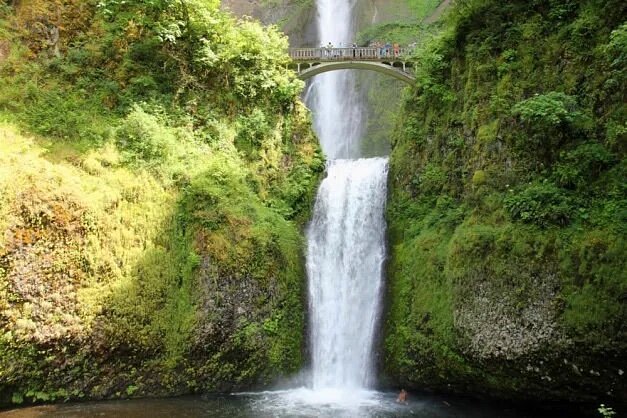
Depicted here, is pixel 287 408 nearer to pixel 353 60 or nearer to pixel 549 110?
pixel 549 110

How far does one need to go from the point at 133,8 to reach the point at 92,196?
615 centimetres

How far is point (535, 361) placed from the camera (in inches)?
364

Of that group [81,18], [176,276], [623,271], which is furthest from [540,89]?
[81,18]

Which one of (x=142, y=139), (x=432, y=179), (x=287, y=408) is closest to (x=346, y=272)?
(x=432, y=179)

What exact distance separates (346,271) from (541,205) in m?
5.77

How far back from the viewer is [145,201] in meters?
11.9

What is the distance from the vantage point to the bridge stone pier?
2034 cm

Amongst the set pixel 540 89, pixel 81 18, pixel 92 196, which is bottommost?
pixel 92 196

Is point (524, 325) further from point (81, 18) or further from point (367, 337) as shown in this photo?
point (81, 18)

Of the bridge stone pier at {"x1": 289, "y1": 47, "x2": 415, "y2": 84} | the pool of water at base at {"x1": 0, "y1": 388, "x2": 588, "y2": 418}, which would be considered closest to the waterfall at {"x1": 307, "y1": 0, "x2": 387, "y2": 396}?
the pool of water at base at {"x1": 0, "y1": 388, "x2": 588, "y2": 418}

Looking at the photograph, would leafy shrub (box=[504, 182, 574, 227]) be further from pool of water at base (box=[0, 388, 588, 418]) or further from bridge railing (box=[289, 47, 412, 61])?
bridge railing (box=[289, 47, 412, 61])

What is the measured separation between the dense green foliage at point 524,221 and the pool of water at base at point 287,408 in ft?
1.77

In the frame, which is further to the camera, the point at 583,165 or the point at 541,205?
the point at 541,205

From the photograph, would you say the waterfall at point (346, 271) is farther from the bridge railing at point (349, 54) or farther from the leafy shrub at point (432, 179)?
the bridge railing at point (349, 54)
